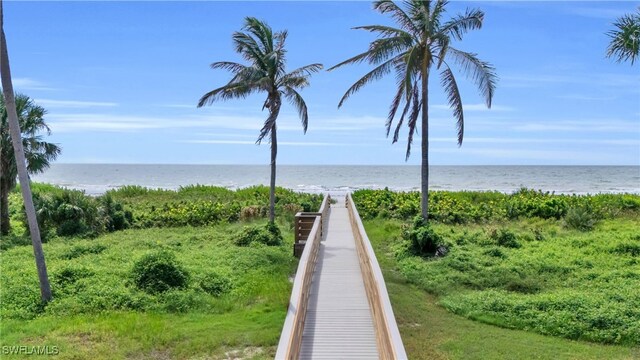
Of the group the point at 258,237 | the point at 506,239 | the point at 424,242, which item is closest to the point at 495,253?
the point at 506,239

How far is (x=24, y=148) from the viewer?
2325 cm

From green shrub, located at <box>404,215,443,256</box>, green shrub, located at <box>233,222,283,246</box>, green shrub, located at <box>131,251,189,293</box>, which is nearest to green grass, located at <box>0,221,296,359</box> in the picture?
green shrub, located at <box>131,251,189,293</box>

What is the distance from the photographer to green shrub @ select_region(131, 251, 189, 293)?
13.5 metres

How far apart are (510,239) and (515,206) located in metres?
10.4

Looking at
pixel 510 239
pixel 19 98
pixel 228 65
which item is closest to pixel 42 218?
pixel 19 98

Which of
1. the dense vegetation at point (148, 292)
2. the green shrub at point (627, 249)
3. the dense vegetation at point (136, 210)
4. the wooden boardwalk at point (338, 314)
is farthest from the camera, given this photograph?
the dense vegetation at point (136, 210)

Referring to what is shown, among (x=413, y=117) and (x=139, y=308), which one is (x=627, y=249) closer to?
(x=413, y=117)

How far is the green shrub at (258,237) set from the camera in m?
20.8

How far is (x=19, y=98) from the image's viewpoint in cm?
2309

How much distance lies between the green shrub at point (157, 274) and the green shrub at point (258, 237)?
6.66 m

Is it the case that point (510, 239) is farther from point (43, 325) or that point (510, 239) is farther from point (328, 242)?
point (43, 325)

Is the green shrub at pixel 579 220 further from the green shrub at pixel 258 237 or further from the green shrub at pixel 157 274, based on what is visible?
the green shrub at pixel 157 274

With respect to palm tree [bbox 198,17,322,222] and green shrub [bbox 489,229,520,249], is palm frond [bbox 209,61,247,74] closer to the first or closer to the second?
palm tree [bbox 198,17,322,222]

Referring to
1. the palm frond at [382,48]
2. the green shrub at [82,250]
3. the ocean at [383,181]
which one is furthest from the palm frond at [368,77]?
the ocean at [383,181]
